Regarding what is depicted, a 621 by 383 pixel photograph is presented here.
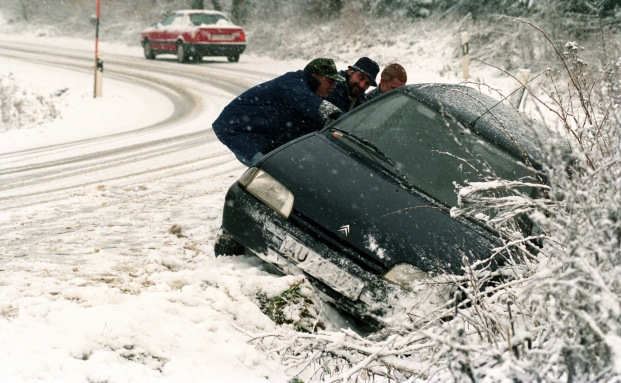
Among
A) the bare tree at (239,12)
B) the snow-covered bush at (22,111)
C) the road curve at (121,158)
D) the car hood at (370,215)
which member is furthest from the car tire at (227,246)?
the bare tree at (239,12)

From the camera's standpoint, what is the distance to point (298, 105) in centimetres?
581

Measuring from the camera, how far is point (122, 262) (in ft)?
16.9

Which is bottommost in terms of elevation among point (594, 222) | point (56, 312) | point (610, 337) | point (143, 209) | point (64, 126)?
point (64, 126)

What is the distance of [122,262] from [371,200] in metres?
2.06

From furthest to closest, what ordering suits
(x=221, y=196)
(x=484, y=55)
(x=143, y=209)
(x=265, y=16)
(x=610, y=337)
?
(x=265, y=16), (x=484, y=55), (x=221, y=196), (x=143, y=209), (x=610, y=337)

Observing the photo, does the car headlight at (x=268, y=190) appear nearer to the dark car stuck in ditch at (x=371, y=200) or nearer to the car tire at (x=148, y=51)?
the dark car stuck in ditch at (x=371, y=200)

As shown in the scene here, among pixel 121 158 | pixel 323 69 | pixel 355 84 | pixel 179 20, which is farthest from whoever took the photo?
pixel 179 20

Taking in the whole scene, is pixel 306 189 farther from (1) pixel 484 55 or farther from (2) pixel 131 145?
(1) pixel 484 55

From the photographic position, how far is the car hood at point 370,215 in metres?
3.92

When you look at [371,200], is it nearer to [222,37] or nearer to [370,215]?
[370,215]

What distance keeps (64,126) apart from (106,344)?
1069 cm

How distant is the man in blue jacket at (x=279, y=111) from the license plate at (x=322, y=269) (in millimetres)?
1756

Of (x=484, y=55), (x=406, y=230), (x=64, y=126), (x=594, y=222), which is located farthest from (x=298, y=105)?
(x=484, y=55)

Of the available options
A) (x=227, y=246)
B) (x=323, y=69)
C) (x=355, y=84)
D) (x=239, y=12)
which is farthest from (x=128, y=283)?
(x=239, y=12)
